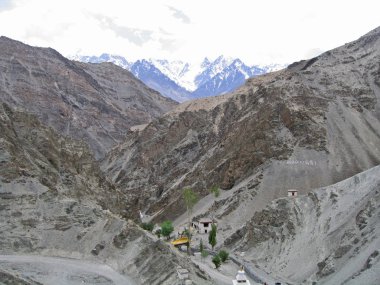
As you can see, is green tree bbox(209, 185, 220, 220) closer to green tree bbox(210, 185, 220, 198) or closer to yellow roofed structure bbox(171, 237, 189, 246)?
green tree bbox(210, 185, 220, 198)

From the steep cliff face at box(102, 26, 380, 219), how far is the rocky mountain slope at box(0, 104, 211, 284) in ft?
76.2

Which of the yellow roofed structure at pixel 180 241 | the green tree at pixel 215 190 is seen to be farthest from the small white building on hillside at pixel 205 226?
the green tree at pixel 215 190

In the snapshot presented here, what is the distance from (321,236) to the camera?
2933 inches

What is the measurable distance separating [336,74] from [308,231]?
2744 inches

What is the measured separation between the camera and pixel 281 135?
12181 centimetres

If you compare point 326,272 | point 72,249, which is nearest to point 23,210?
point 72,249

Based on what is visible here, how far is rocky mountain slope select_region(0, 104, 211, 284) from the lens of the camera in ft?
222

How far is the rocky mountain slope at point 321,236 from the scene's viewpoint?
199 ft

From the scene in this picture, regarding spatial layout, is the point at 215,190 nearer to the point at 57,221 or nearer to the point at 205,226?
the point at 205,226

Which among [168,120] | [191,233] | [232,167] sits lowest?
[191,233]

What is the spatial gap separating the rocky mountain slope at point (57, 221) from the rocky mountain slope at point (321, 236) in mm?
13791

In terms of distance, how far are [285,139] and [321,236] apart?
47734 millimetres

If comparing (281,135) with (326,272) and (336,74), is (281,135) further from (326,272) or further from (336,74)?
(326,272)

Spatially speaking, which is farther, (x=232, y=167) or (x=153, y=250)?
(x=232, y=167)
